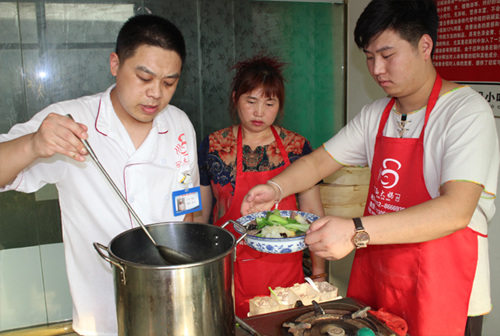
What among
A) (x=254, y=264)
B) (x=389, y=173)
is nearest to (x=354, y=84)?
(x=254, y=264)

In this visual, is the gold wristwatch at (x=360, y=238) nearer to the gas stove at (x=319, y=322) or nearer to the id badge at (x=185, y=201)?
the gas stove at (x=319, y=322)

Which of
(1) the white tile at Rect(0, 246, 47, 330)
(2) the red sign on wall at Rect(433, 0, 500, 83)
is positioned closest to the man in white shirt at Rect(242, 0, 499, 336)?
(2) the red sign on wall at Rect(433, 0, 500, 83)

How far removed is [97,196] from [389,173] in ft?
3.27

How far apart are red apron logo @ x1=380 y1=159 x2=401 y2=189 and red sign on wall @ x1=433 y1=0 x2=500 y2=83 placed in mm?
1222

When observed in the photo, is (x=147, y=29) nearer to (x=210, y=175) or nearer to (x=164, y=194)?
(x=164, y=194)

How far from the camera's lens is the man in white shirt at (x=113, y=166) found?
4.97ft

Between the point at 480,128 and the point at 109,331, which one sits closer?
the point at 480,128

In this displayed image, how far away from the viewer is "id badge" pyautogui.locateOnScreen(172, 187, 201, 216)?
1.71m

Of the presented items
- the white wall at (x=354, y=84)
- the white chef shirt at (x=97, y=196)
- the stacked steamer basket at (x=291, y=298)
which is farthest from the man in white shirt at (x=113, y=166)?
the white wall at (x=354, y=84)

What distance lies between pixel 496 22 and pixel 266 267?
5.58 ft

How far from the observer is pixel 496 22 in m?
2.33

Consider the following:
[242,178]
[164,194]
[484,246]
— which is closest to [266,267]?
[242,178]

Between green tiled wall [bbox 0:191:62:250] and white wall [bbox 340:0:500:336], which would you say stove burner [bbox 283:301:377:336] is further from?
green tiled wall [bbox 0:191:62:250]

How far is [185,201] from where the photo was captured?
68.0 inches
